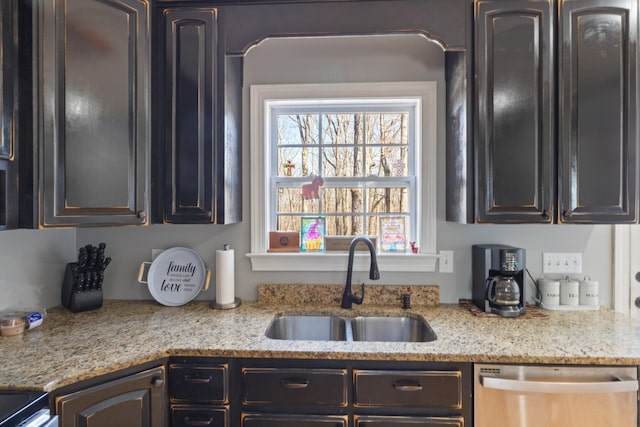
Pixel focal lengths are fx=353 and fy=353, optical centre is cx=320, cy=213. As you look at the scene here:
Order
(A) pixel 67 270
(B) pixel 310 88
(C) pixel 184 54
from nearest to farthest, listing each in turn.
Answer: (C) pixel 184 54, (A) pixel 67 270, (B) pixel 310 88

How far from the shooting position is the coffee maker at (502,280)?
5.59ft

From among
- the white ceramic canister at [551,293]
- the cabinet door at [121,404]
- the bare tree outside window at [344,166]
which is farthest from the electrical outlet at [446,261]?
→ the cabinet door at [121,404]

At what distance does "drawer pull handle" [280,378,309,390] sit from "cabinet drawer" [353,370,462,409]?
197 millimetres

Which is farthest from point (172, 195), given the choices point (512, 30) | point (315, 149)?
point (512, 30)

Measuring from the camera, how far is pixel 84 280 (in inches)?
71.8

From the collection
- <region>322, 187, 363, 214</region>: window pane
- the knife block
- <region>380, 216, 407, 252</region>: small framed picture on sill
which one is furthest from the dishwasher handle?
the knife block

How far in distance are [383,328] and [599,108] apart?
1429 millimetres

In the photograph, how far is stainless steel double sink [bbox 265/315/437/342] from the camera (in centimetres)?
180

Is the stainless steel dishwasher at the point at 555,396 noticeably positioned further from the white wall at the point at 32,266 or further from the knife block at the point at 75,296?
the white wall at the point at 32,266

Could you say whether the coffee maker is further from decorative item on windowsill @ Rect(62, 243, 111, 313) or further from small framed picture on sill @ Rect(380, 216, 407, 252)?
decorative item on windowsill @ Rect(62, 243, 111, 313)

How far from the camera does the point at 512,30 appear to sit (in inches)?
63.3

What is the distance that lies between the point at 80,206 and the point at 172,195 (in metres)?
0.37

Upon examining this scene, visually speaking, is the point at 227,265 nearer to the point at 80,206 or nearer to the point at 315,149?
the point at 80,206

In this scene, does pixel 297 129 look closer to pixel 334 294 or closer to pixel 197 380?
pixel 334 294
